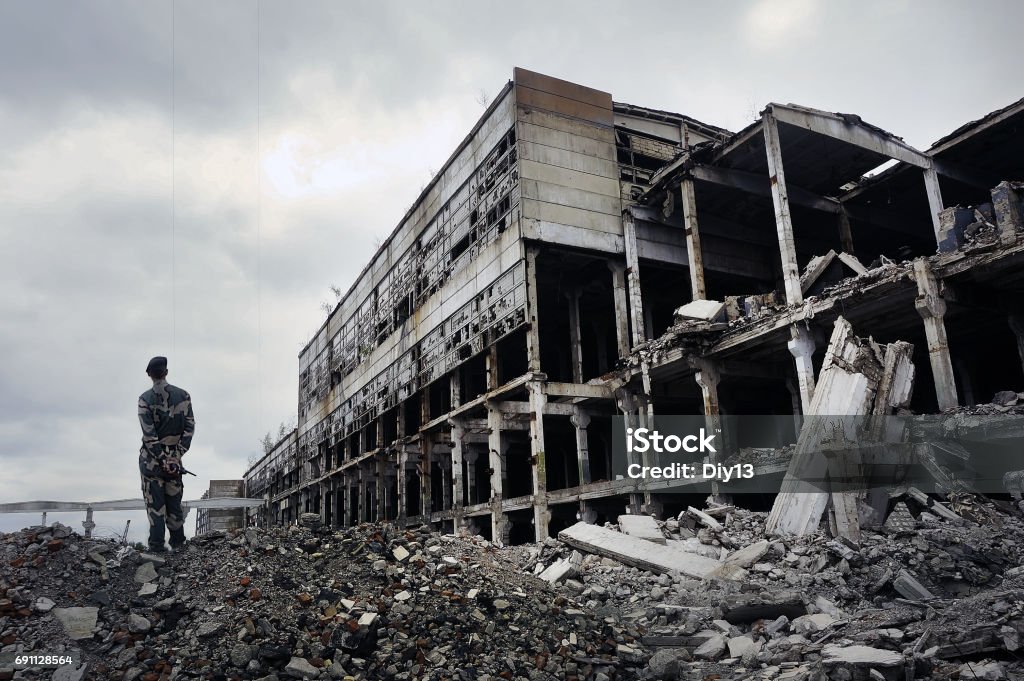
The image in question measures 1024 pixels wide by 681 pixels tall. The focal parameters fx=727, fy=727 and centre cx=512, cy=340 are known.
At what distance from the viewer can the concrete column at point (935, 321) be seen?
1432 cm

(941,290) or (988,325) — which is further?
(988,325)

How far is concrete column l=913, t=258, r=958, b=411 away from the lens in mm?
14320

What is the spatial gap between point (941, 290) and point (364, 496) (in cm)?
2761

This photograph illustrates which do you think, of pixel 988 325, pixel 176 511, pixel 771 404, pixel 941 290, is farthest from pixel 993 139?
pixel 176 511

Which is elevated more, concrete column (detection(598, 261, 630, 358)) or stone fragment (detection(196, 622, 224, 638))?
concrete column (detection(598, 261, 630, 358))

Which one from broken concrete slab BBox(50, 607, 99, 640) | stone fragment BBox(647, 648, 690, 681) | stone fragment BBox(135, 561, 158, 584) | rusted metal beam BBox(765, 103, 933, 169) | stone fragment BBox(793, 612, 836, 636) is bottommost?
stone fragment BBox(647, 648, 690, 681)

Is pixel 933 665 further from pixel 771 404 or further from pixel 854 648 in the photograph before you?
pixel 771 404

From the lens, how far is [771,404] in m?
26.6

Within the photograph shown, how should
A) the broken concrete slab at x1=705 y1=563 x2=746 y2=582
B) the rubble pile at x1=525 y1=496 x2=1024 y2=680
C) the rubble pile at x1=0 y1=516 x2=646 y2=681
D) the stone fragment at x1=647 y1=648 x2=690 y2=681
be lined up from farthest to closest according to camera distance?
the broken concrete slab at x1=705 y1=563 x2=746 y2=582
the stone fragment at x1=647 y1=648 x2=690 y2=681
the rubble pile at x1=0 y1=516 x2=646 y2=681
the rubble pile at x1=525 y1=496 x2=1024 y2=680

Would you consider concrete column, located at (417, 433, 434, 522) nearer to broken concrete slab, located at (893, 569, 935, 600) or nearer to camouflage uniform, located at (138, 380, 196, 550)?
camouflage uniform, located at (138, 380, 196, 550)

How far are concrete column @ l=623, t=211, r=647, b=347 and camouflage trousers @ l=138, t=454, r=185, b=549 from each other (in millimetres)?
14308

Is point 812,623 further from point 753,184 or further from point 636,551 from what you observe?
point 753,184

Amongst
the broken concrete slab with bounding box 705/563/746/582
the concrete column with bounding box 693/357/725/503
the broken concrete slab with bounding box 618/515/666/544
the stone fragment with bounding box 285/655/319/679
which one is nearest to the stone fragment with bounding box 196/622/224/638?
the stone fragment with bounding box 285/655/319/679

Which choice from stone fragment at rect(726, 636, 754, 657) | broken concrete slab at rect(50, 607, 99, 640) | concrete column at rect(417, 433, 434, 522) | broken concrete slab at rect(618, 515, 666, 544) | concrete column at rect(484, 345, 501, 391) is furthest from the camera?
concrete column at rect(417, 433, 434, 522)
